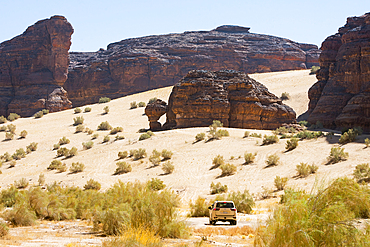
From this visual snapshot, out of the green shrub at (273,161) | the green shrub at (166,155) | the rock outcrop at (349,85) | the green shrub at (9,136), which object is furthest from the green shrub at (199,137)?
the green shrub at (9,136)

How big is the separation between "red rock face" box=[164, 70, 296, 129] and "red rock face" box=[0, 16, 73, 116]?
27.5 metres

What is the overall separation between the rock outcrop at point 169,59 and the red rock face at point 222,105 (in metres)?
33.8

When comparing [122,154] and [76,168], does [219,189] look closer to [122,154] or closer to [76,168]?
[122,154]

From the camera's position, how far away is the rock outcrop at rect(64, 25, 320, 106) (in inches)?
2542

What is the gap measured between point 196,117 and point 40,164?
13.5 metres

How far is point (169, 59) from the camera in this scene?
6744 centimetres

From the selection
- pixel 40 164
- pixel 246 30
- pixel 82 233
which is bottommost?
pixel 40 164

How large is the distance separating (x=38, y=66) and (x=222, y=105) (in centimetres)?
3566

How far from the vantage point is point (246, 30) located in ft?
275

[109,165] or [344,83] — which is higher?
[344,83]

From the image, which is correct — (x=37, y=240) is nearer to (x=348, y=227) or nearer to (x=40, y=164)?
(x=348, y=227)

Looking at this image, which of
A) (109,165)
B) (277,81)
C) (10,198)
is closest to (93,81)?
(277,81)

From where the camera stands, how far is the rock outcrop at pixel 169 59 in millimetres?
64562

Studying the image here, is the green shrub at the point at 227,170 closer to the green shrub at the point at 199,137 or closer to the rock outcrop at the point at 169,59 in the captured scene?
the green shrub at the point at 199,137
